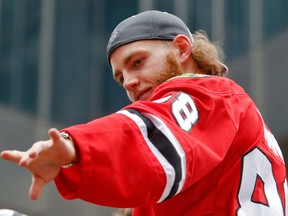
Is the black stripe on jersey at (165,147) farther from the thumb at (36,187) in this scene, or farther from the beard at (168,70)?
the beard at (168,70)

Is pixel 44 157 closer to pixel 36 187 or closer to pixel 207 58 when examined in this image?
pixel 36 187

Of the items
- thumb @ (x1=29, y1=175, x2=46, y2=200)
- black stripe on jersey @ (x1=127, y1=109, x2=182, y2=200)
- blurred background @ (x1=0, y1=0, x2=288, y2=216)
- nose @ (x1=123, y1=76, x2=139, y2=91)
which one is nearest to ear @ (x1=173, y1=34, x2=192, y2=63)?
nose @ (x1=123, y1=76, x2=139, y2=91)

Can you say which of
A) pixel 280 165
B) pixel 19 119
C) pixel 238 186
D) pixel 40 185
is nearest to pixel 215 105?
pixel 238 186

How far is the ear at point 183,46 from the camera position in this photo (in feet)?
11.9

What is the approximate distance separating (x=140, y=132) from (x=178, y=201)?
50 cm

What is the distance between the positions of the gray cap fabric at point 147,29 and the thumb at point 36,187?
3.87 ft

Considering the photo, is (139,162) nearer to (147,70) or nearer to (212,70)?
(147,70)

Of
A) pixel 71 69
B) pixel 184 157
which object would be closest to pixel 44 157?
pixel 184 157

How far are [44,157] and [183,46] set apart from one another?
52.7 inches

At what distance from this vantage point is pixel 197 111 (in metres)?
2.91

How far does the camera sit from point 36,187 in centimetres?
246

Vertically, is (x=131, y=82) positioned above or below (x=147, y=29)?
below

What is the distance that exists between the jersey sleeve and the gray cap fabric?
2.21 feet

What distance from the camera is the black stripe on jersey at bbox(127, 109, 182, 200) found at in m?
2.72
